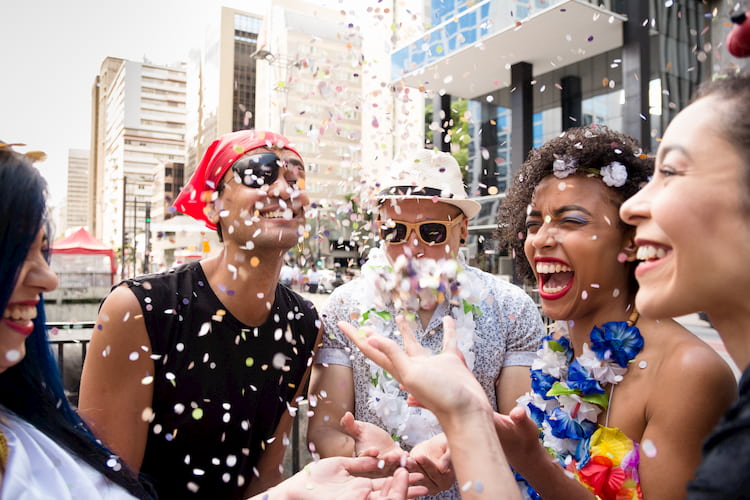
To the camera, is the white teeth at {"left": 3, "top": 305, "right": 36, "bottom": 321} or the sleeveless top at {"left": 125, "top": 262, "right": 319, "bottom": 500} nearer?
the white teeth at {"left": 3, "top": 305, "right": 36, "bottom": 321}

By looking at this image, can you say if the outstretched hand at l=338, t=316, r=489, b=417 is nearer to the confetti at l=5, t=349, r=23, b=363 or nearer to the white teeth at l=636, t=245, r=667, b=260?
the white teeth at l=636, t=245, r=667, b=260

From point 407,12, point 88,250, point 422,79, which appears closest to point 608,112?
point 422,79

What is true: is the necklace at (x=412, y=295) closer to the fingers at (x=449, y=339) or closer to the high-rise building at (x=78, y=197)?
the fingers at (x=449, y=339)

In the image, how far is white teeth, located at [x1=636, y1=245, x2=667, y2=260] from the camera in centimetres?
117

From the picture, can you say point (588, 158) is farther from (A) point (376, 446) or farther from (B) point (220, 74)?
(B) point (220, 74)

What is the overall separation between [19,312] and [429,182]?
1751 mm

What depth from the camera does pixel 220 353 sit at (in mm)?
2170

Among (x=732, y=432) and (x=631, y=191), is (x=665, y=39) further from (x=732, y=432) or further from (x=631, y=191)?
(x=732, y=432)

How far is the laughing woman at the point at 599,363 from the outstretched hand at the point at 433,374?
1.00 feet

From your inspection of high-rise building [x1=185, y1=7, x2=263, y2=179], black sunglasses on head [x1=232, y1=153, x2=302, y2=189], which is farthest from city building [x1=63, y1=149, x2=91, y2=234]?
black sunglasses on head [x1=232, y1=153, x2=302, y2=189]

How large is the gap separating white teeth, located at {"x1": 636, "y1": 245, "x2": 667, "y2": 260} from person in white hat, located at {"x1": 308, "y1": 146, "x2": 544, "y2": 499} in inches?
42.0

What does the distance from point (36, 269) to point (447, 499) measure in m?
1.77

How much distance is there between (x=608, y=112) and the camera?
16625mm

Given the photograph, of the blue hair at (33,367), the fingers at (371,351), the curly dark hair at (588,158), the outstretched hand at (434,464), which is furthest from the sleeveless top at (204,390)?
the curly dark hair at (588,158)
